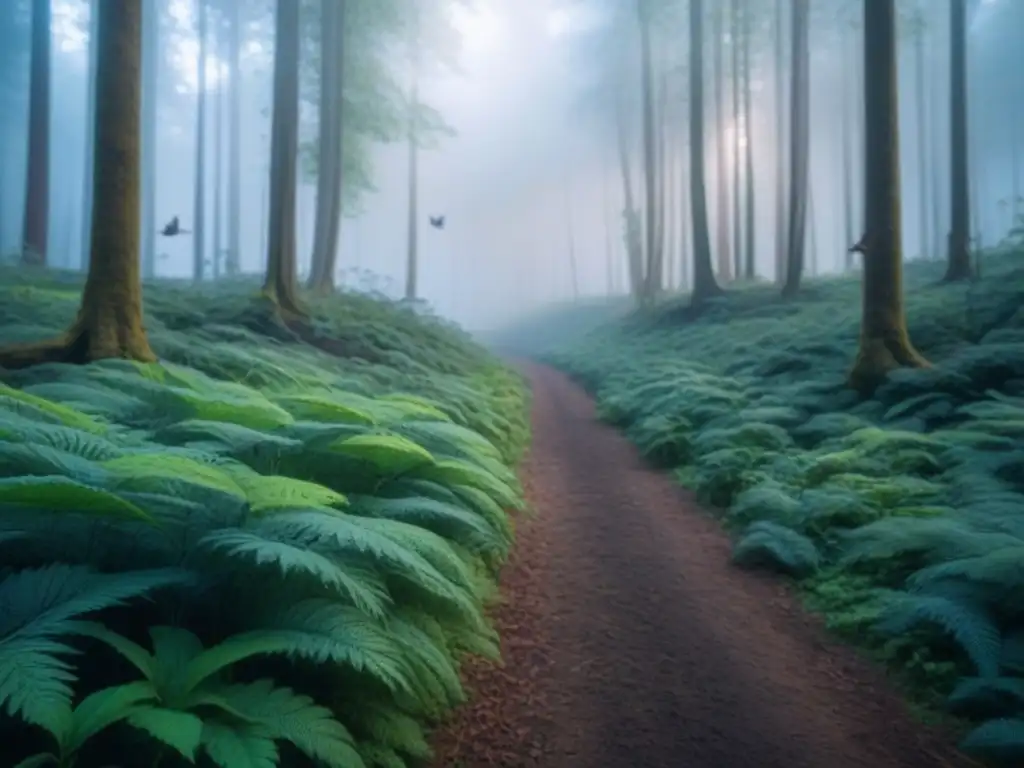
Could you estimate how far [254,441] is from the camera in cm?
446

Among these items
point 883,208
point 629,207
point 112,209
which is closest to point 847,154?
point 629,207

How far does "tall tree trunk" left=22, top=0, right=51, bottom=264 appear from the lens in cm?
1681

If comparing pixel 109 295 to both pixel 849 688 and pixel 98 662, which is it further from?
pixel 849 688

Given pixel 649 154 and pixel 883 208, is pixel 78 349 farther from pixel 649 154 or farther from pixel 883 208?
pixel 649 154

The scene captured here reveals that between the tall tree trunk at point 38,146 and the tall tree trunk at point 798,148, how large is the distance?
17923 millimetres

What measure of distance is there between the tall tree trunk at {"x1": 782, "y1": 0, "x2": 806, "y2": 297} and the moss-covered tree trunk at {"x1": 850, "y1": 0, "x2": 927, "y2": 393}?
28.9 feet

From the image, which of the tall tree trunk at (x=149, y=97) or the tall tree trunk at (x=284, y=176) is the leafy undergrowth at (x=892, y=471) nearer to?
the tall tree trunk at (x=284, y=176)

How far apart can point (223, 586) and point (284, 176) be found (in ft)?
35.1

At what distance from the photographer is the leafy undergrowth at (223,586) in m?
2.46

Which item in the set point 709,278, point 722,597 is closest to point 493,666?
point 722,597

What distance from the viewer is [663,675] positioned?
437 centimetres

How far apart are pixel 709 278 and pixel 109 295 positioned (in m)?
15.9

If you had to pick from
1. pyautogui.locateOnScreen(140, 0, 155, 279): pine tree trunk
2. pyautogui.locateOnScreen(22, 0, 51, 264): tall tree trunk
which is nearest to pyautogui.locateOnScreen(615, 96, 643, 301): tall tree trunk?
pyautogui.locateOnScreen(140, 0, 155, 279): pine tree trunk

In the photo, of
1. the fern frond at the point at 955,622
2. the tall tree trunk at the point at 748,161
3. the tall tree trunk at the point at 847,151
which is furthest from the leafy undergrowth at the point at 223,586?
the tall tree trunk at the point at 847,151
